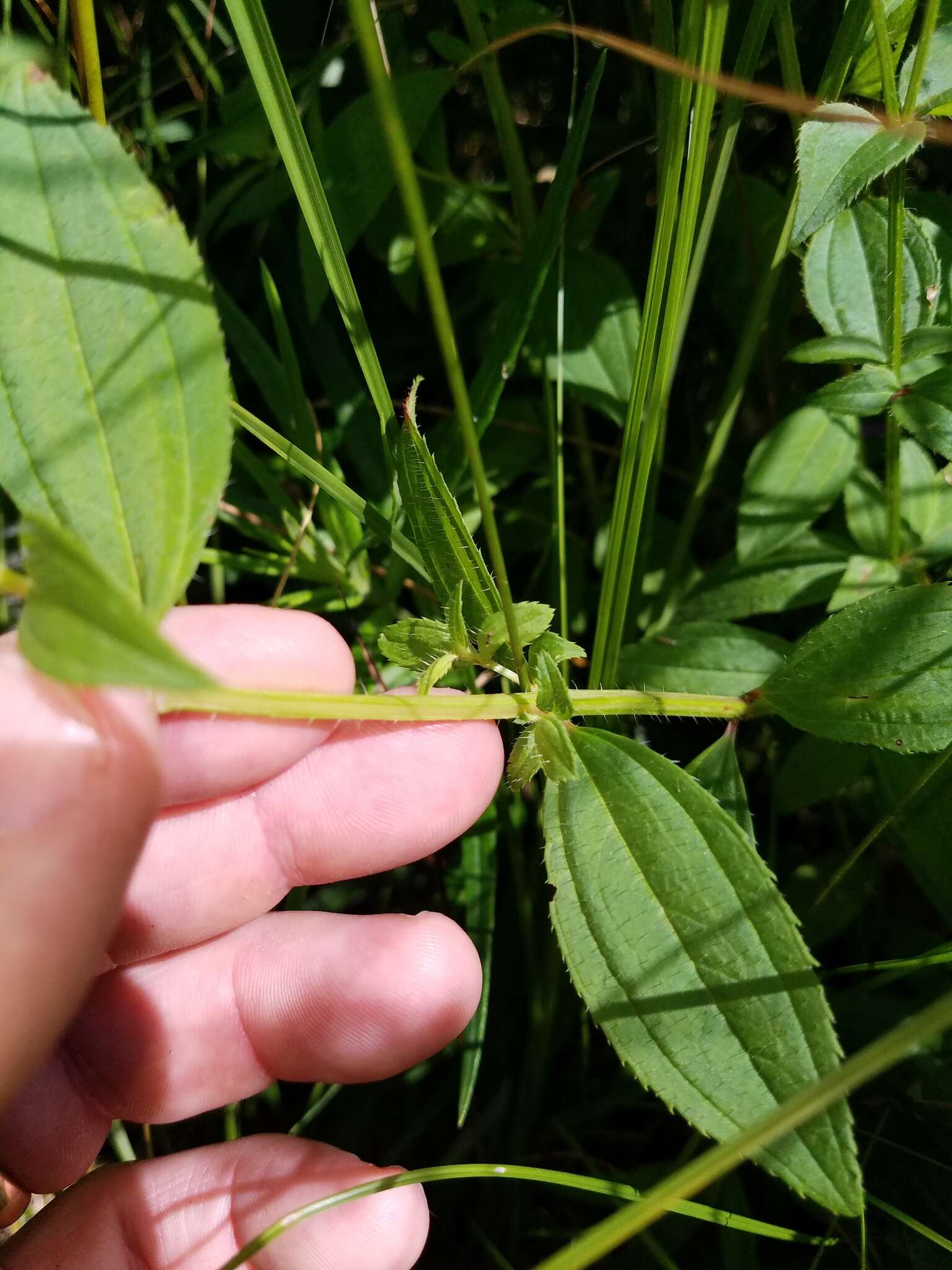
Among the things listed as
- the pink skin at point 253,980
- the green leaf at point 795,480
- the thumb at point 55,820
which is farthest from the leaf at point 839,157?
the thumb at point 55,820

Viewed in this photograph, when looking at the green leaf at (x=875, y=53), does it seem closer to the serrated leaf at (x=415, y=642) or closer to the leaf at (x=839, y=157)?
the leaf at (x=839, y=157)

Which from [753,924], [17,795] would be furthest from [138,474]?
[753,924]

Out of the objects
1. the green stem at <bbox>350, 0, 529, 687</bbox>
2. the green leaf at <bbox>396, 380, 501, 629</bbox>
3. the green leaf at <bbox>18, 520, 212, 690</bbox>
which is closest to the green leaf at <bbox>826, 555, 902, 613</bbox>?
the green leaf at <bbox>396, 380, 501, 629</bbox>

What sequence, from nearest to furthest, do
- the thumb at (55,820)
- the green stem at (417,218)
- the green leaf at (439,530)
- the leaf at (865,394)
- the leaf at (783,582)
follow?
the green stem at (417,218) → the thumb at (55,820) → the green leaf at (439,530) → the leaf at (865,394) → the leaf at (783,582)

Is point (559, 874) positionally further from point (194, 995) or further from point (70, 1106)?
point (70, 1106)

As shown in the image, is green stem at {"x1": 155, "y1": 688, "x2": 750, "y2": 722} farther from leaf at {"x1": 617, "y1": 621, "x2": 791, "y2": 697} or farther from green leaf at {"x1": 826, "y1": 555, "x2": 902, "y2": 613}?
green leaf at {"x1": 826, "y1": 555, "x2": 902, "y2": 613}
